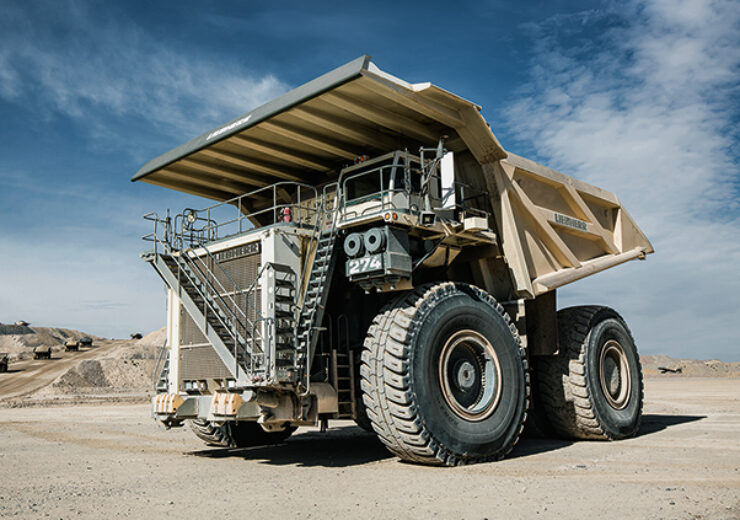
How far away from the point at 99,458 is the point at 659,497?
7.54m

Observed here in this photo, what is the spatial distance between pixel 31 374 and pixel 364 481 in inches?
1516

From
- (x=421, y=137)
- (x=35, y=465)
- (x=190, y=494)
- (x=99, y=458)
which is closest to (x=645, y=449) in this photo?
(x=421, y=137)

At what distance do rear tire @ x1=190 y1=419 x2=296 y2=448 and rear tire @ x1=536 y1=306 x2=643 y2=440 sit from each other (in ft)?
14.5

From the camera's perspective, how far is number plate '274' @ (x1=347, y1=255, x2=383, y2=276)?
319 inches

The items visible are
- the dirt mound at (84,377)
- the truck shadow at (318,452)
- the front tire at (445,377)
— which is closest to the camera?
the front tire at (445,377)

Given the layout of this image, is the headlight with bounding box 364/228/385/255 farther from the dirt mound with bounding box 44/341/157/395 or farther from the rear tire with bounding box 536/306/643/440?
the dirt mound with bounding box 44/341/157/395

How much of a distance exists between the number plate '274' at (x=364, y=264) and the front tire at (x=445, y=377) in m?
0.58

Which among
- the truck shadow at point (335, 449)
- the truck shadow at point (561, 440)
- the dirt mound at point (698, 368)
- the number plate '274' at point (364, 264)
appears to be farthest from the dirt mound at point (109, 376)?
the dirt mound at point (698, 368)

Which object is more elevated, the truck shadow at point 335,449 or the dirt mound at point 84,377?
the dirt mound at point 84,377

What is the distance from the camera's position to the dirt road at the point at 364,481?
217 inches

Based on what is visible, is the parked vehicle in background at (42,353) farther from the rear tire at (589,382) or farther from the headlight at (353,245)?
the headlight at (353,245)

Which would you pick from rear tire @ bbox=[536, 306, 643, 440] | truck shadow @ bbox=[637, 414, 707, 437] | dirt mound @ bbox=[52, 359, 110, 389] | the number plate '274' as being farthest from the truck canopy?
dirt mound @ bbox=[52, 359, 110, 389]

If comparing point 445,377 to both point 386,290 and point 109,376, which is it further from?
point 109,376

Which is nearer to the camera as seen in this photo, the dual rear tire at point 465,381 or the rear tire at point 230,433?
the dual rear tire at point 465,381
